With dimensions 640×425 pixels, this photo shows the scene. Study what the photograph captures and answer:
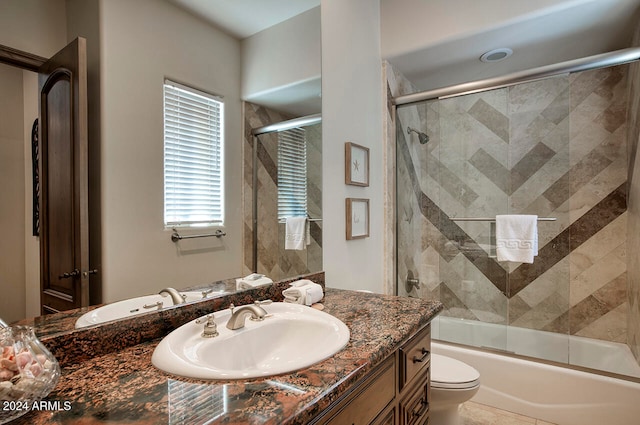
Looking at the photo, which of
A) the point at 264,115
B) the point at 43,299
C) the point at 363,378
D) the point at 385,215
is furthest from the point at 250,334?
the point at 385,215

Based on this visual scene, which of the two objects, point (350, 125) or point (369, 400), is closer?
point (369, 400)

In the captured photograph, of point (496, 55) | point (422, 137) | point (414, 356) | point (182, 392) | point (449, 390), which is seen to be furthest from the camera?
point (422, 137)

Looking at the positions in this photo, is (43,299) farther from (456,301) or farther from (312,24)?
(456,301)

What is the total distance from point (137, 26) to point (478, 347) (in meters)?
2.58

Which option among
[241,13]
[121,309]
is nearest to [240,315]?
[121,309]

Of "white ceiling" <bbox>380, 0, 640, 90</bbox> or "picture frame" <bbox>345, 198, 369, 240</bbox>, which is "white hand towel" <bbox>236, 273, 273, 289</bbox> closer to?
"picture frame" <bbox>345, 198, 369, 240</bbox>

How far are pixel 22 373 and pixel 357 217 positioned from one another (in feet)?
5.70

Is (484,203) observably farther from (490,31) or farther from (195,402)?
(195,402)

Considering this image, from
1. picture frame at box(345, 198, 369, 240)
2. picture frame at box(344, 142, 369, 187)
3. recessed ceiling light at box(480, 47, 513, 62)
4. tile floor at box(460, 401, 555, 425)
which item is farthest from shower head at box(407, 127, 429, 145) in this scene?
tile floor at box(460, 401, 555, 425)

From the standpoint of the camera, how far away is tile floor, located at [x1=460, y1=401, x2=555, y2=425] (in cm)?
199

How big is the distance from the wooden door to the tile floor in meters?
2.12

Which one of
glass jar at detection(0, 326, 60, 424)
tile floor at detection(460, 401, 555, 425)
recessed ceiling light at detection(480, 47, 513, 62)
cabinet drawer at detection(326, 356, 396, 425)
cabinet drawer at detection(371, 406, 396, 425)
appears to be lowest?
tile floor at detection(460, 401, 555, 425)

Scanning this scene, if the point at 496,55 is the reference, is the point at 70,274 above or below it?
below

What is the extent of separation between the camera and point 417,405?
128cm
